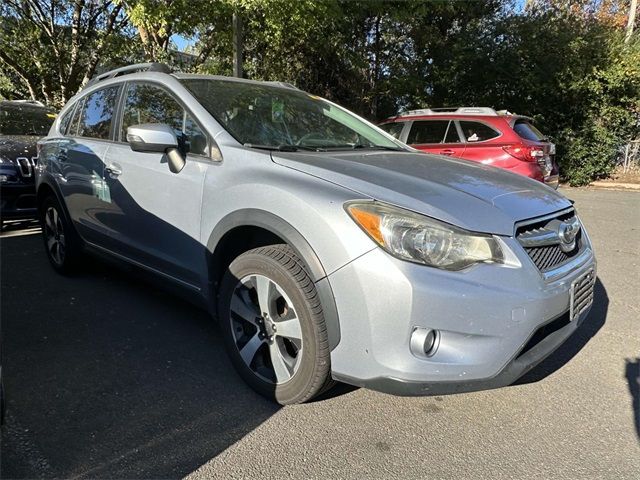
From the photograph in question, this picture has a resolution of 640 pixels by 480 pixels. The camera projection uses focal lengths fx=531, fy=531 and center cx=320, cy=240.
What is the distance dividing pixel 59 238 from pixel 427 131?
6.23 meters

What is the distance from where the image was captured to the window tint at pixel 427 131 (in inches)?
347

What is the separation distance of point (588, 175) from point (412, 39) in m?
6.05

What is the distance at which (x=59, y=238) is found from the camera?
4.75 meters

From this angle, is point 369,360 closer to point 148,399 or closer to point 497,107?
point 148,399

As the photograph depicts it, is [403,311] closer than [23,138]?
Yes

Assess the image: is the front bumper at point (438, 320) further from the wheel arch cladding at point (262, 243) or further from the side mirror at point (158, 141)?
the side mirror at point (158, 141)

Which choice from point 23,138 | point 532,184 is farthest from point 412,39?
point 532,184

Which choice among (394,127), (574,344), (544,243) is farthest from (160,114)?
(394,127)

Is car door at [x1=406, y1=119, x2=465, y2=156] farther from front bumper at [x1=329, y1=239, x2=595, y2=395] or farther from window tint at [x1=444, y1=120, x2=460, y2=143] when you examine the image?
front bumper at [x1=329, y1=239, x2=595, y2=395]

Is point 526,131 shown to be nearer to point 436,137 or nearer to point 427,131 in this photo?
point 436,137

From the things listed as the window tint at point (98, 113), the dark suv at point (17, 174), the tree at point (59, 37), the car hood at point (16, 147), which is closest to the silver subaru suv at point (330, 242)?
the window tint at point (98, 113)

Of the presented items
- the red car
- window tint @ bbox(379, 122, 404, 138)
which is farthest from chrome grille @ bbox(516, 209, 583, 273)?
window tint @ bbox(379, 122, 404, 138)

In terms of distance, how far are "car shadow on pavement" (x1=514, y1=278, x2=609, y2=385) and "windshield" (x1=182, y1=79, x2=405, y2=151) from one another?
1.74 m

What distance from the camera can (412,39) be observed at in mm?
15062
